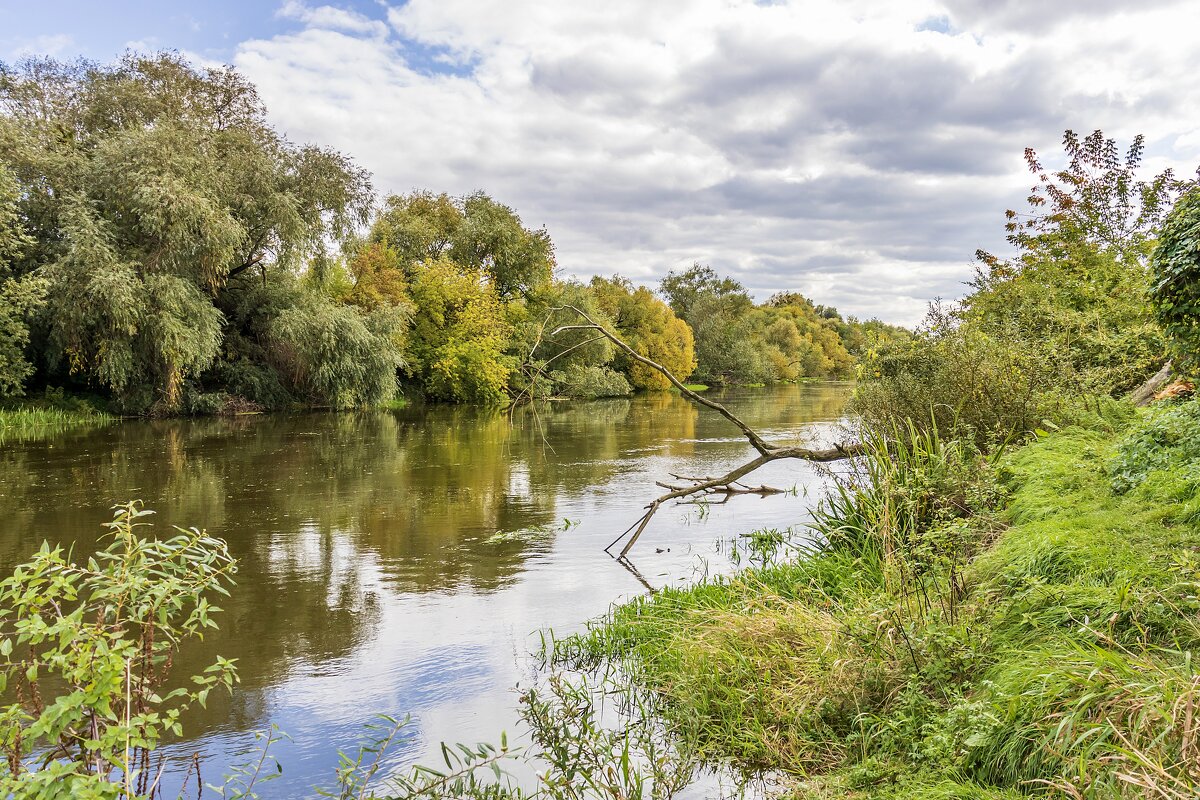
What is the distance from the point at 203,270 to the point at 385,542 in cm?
1830

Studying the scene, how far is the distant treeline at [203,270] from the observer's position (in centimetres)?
2123

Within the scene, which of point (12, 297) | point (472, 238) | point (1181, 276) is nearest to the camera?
point (1181, 276)

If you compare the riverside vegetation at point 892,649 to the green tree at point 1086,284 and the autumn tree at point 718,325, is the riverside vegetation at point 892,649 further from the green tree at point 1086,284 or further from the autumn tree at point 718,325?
the autumn tree at point 718,325

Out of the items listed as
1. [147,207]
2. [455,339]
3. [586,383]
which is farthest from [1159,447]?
[586,383]

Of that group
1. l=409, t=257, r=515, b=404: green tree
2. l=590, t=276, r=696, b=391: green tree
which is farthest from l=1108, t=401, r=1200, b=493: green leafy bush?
l=590, t=276, r=696, b=391: green tree

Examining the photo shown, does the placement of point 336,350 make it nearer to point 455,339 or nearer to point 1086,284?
point 455,339

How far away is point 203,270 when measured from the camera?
934 inches

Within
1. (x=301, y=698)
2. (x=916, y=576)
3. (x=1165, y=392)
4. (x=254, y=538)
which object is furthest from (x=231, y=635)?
(x=1165, y=392)

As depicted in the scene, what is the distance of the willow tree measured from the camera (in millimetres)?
21297

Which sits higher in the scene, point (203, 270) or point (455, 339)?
point (203, 270)

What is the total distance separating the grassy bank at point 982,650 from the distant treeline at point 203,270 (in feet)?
19.8

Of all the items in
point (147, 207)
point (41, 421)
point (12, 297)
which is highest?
point (147, 207)

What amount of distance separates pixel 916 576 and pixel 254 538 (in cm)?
772

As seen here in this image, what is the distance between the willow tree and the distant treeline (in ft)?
0.19
